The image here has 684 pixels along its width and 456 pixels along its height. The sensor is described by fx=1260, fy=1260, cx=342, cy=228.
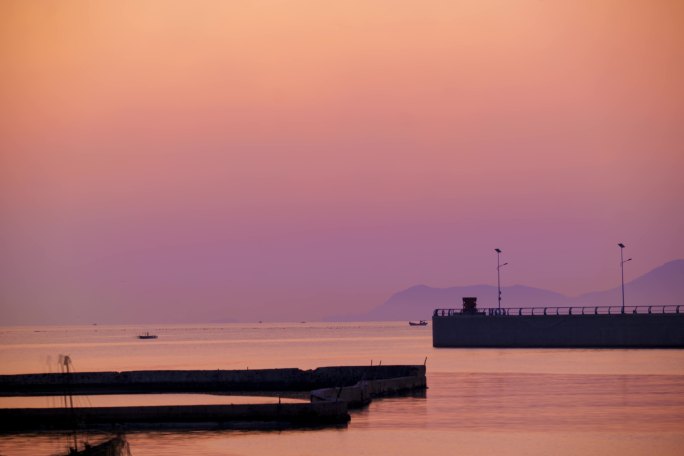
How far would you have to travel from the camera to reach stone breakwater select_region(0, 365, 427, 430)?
65125mm

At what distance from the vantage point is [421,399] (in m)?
84.1

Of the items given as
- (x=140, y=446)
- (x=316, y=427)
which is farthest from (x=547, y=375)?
(x=140, y=446)

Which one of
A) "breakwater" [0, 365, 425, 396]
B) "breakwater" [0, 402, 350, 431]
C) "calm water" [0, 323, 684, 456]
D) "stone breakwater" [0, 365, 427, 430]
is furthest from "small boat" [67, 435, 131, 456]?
"breakwater" [0, 365, 425, 396]

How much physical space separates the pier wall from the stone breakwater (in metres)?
76.7

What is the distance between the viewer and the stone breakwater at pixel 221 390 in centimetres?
6512

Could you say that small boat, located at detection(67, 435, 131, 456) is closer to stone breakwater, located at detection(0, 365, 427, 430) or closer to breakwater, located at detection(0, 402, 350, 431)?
stone breakwater, located at detection(0, 365, 427, 430)

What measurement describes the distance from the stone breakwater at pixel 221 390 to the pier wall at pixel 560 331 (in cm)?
7670

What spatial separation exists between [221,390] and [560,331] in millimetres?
89078

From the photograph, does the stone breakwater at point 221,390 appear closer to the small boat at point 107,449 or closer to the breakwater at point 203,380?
the breakwater at point 203,380

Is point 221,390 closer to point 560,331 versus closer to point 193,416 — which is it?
point 193,416

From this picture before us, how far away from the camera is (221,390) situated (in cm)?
9175

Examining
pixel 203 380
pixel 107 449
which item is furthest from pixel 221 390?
pixel 107 449

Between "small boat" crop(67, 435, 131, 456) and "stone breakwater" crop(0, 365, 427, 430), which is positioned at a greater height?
"stone breakwater" crop(0, 365, 427, 430)

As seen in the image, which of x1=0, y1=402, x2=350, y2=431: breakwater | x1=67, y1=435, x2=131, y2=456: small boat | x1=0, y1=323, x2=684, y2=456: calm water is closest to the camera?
x1=67, y1=435, x2=131, y2=456: small boat
